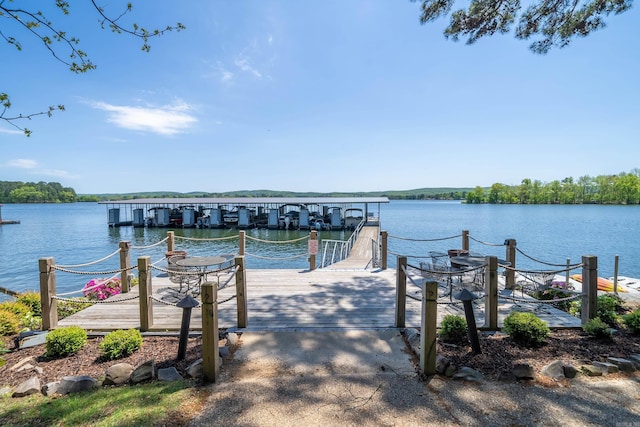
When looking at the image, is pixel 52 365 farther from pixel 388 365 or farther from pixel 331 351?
pixel 388 365

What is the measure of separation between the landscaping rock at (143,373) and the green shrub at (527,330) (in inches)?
170

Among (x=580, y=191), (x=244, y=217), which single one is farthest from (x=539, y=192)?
(x=244, y=217)

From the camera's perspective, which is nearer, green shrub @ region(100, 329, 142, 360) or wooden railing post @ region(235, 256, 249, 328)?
green shrub @ region(100, 329, 142, 360)

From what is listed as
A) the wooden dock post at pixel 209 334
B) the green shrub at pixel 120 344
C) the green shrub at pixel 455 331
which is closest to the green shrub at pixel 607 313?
the green shrub at pixel 455 331

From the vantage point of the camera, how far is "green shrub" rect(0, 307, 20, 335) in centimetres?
453

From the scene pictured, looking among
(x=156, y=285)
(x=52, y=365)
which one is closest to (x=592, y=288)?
(x=52, y=365)

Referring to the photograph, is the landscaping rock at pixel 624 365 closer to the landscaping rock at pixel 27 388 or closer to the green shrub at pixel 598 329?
the green shrub at pixel 598 329

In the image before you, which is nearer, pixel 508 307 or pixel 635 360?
pixel 635 360

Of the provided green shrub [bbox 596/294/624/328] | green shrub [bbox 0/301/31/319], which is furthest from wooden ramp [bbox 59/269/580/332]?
green shrub [bbox 0/301/31/319]

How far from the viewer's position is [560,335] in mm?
4418

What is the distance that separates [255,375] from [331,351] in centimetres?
97

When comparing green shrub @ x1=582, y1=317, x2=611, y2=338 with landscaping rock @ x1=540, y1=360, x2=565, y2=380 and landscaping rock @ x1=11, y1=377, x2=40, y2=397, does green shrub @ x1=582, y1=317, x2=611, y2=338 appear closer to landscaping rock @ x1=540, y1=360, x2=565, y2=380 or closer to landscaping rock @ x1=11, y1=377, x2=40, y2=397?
landscaping rock @ x1=540, y1=360, x2=565, y2=380

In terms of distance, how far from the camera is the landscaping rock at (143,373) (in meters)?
3.23

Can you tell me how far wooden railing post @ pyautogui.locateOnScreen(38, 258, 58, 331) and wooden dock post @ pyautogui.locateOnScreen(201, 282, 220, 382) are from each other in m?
3.12
